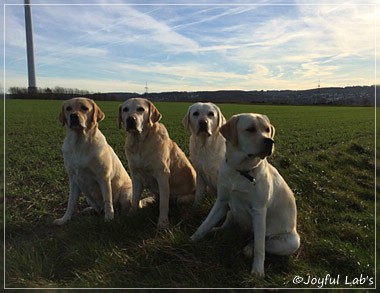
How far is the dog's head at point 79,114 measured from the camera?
4.96 m

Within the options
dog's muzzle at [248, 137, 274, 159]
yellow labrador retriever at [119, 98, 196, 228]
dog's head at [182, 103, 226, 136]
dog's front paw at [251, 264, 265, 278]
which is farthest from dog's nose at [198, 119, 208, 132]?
dog's front paw at [251, 264, 265, 278]

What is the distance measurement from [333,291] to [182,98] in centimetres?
423

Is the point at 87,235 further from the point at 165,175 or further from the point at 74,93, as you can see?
the point at 74,93

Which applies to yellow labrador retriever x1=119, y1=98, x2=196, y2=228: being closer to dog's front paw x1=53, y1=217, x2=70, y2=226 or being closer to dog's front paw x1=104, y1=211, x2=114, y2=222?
dog's front paw x1=104, y1=211, x2=114, y2=222

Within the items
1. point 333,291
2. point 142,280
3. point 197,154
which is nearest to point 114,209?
point 197,154

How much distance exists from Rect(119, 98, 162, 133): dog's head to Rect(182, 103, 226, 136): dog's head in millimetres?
515

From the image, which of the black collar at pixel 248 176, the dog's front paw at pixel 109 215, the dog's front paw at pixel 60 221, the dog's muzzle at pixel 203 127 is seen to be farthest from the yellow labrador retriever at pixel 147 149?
the black collar at pixel 248 176

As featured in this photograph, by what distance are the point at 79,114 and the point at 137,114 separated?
2.79 ft

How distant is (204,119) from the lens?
16.6 feet

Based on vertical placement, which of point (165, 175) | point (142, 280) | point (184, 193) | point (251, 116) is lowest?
point (142, 280)

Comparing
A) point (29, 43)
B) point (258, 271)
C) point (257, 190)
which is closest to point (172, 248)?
→ point (258, 271)

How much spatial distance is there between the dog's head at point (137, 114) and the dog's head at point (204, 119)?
515mm

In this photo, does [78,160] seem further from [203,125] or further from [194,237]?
[194,237]

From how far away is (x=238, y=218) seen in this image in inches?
163
